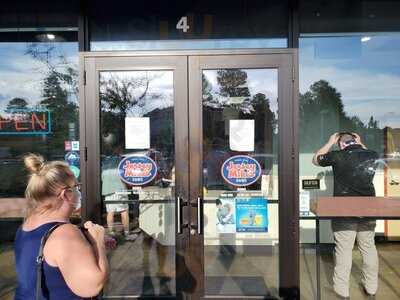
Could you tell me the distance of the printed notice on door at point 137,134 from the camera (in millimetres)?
4410

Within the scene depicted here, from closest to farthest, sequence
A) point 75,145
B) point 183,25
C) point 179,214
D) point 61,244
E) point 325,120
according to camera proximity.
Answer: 1. point 61,244
2. point 179,214
3. point 183,25
4. point 75,145
5. point 325,120

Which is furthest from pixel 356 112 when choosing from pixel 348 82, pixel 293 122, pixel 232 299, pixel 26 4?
pixel 26 4

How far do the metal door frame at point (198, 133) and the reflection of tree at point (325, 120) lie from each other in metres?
1.78

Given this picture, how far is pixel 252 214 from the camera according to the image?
4418mm

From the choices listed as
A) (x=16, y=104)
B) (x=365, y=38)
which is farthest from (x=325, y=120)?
(x=16, y=104)

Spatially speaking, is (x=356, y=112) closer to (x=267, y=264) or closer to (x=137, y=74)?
(x=267, y=264)

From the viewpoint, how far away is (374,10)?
17.1 feet

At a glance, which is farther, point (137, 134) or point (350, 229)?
point (350, 229)

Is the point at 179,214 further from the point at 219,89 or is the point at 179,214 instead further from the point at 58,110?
the point at 58,110

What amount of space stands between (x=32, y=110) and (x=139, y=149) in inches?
54.4

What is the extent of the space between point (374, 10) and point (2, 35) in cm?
394

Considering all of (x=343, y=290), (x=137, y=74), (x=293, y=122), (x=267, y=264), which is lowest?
(x=343, y=290)

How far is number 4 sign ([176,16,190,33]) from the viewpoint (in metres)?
4.59

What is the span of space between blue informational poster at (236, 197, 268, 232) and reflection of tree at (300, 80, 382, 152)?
6.00 feet
